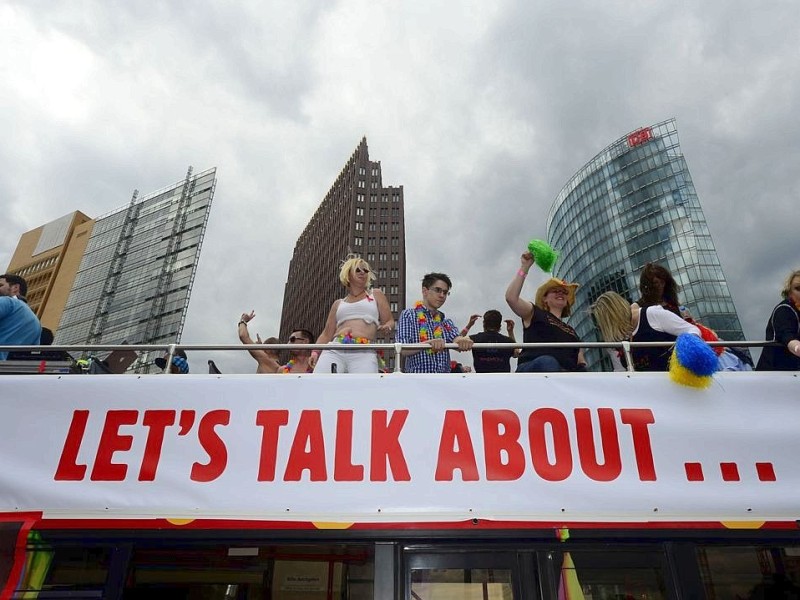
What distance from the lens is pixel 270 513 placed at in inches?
108

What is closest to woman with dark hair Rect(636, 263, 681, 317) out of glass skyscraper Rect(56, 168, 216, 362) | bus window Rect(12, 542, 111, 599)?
bus window Rect(12, 542, 111, 599)

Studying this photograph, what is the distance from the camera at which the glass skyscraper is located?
5209 centimetres

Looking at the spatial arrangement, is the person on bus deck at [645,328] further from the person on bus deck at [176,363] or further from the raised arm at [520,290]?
the person on bus deck at [176,363]

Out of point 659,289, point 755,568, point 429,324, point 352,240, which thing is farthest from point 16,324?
point 352,240

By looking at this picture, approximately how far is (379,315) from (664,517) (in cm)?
252

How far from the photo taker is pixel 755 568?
2.80m

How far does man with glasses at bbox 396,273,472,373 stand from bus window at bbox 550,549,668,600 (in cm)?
163

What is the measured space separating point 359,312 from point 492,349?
117 cm

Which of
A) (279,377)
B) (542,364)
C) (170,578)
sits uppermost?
(542,364)

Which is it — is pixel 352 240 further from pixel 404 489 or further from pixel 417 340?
pixel 404 489

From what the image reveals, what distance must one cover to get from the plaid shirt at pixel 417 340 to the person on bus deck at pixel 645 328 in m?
1.27

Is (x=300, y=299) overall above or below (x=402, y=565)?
above

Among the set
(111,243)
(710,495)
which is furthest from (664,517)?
(111,243)

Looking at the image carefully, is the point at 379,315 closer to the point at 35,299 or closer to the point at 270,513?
the point at 270,513
